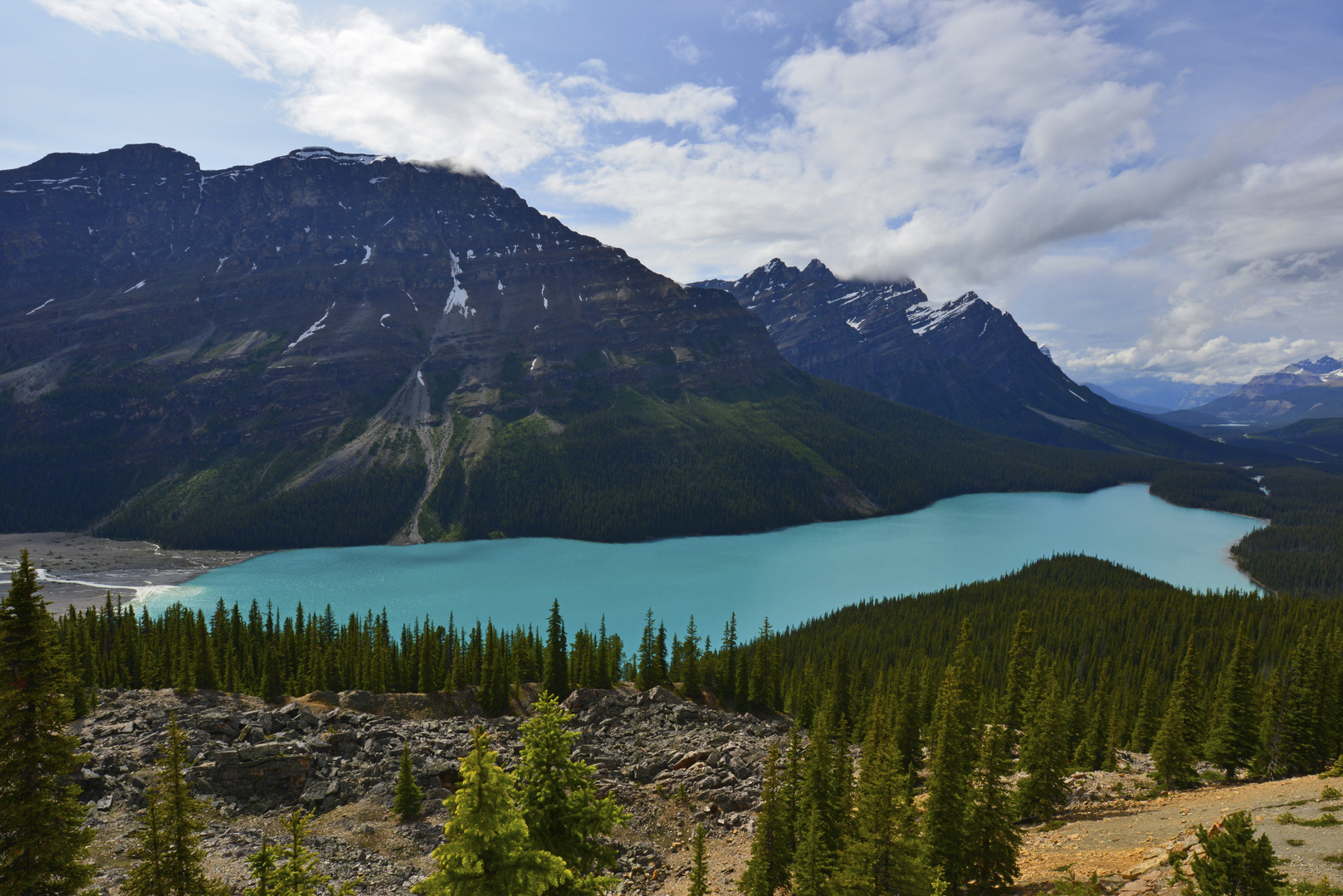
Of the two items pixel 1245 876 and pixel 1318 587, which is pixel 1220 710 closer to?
pixel 1245 876

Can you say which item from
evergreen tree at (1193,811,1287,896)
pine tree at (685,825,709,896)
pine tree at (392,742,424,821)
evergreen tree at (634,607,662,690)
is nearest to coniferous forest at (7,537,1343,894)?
pine tree at (392,742,424,821)

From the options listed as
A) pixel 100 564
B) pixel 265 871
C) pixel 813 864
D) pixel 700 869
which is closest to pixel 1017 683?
pixel 813 864

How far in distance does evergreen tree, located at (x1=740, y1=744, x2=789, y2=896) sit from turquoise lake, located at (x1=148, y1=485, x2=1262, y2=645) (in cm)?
8179

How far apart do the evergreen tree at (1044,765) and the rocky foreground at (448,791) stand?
51.1 inches

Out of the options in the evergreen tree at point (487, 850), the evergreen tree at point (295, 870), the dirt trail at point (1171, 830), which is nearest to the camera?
the evergreen tree at point (487, 850)

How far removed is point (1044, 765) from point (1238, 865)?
21.8m

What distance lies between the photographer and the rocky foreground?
2739cm

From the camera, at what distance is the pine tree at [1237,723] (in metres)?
41.3

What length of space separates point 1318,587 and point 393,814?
733 feet

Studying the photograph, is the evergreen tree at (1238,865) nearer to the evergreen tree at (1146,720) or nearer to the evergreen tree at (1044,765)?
the evergreen tree at (1044,765)

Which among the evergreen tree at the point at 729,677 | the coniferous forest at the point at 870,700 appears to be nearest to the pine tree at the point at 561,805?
the coniferous forest at the point at 870,700

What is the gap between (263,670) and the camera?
64188 mm

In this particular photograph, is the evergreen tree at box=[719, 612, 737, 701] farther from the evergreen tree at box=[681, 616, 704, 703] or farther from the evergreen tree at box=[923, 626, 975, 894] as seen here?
the evergreen tree at box=[923, 626, 975, 894]

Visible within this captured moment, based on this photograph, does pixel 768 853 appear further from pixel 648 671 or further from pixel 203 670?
pixel 203 670
